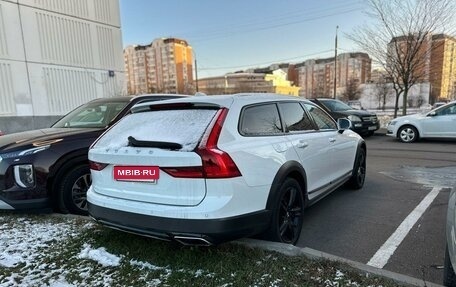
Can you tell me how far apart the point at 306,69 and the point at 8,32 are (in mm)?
69042

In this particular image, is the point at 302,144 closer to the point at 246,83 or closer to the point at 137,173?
the point at 137,173

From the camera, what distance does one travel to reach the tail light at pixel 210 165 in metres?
2.59

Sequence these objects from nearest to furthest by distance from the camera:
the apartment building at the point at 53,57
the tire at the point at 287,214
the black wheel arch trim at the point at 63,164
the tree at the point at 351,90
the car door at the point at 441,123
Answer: the tire at the point at 287,214
the black wheel arch trim at the point at 63,164
the car door at the point at 441,123
the apartment building at the point at 53,57
the tree at the point at 351,90

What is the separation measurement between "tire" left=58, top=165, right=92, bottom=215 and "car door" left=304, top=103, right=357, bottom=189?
3.04 meters

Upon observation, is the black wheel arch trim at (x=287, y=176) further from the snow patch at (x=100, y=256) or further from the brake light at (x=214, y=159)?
the snow patch at (x=100, y=256)

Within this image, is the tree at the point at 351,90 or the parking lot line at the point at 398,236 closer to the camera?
the parking lot line at the point at 398,236

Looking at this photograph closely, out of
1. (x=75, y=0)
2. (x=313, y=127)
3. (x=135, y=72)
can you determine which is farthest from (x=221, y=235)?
(x=135, y=72)

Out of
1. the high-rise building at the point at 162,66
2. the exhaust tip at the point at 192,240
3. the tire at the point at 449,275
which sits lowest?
the tire at the point at 449,275

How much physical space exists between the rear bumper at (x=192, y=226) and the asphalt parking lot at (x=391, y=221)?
3.75ft

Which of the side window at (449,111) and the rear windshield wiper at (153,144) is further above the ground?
the rear windshield wiper at (153,144)

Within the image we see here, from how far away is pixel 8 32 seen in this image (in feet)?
53.4

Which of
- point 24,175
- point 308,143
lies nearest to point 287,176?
point 308,143

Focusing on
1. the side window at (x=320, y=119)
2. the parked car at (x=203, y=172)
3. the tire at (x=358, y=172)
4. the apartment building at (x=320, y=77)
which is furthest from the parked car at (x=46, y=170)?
the apartment building at (x=320, y=77)

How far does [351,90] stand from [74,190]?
193 ft
